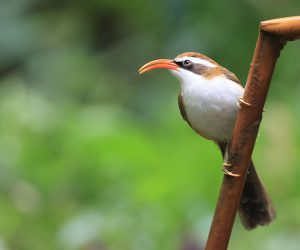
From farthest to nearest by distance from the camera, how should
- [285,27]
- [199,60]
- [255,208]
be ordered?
1. [199,60]
2. [255,208]
3. [285,27]

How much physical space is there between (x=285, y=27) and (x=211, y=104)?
125 cm

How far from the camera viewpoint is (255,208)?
8.29 ft

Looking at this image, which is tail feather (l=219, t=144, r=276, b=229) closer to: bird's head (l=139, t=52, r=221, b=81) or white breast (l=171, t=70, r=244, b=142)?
white breast (l=171, t=70, r=244, b=142)

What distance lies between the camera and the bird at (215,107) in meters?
2.53

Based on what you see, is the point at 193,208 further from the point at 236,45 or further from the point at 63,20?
the point at 63,20

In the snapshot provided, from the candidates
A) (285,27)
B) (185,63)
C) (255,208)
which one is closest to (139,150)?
(185,63)

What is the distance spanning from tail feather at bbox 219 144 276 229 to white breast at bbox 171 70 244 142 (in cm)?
21

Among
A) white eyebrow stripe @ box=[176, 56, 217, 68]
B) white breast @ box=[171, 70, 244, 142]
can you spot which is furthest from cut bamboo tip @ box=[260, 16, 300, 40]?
white eyebrow stripe @ box=[176, 56, 217, 68]

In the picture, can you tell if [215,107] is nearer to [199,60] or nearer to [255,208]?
[199,60]

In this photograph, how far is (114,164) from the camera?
4.52 metres

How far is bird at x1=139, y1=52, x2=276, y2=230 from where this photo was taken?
253 cm

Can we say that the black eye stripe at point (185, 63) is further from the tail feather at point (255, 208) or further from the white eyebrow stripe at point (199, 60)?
the tail feather at point (255, 208)

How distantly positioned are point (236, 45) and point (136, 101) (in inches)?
42.3

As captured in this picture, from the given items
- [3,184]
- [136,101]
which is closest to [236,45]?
[136,101]
